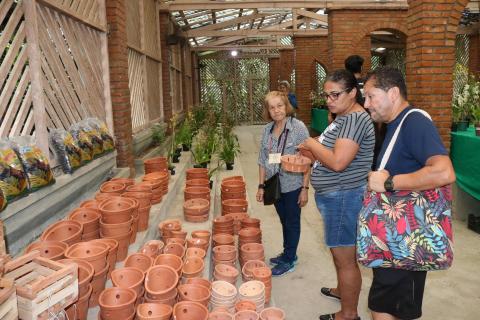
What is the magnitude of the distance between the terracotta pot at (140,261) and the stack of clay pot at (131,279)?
169mm

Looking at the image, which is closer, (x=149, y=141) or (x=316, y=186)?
(x=316, y=186)

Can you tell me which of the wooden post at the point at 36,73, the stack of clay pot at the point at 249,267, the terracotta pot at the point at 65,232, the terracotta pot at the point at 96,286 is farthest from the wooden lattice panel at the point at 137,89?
the terracotta pot at the point at 96,286

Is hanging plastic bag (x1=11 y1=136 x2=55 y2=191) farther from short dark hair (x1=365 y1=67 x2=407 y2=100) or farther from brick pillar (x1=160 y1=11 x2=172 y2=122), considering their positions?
brick pillar (x1=160 y1=11 x2=172 y2=122)

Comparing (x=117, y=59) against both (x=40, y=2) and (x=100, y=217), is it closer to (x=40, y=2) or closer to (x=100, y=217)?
(x=40, y=2)

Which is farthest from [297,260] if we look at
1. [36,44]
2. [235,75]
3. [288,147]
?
[235,75]

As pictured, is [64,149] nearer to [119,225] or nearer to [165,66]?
[119,225]

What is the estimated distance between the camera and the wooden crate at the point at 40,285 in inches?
51.5

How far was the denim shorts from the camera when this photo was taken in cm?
244

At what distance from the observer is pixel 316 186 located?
8.25 feet

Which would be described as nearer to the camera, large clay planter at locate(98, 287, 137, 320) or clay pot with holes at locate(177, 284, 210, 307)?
large clay planter at locate(98, 287, 137, 320)

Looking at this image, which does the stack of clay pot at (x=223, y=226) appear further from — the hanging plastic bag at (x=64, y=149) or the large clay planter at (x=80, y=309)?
the large clay planter at (x=80, y=309)

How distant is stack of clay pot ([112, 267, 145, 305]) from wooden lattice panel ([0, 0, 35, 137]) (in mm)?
1351

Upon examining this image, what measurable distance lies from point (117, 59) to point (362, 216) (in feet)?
12.5

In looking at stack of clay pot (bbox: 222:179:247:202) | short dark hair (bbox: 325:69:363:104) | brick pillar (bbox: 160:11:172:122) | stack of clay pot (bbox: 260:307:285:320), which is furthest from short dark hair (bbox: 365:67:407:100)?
brick pillar (bbox: 160:11:172:122)
